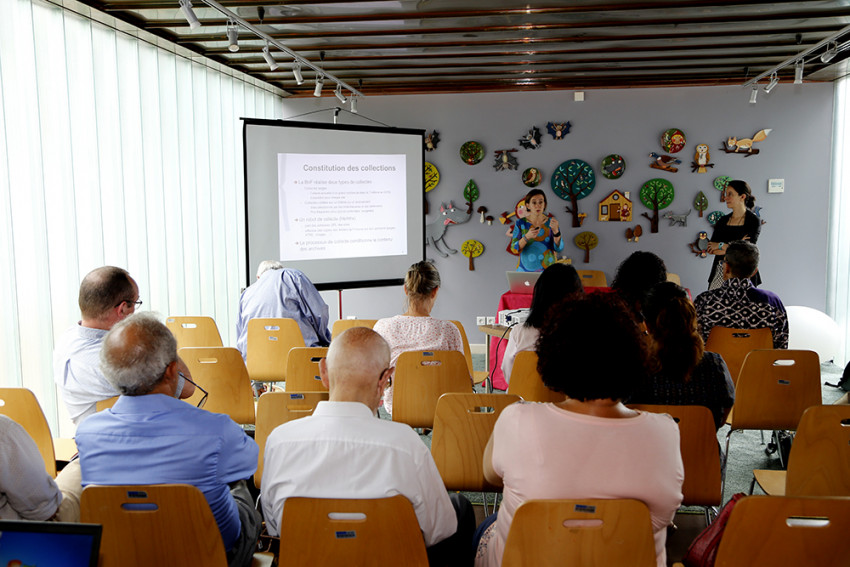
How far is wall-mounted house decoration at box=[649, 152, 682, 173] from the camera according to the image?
780cm

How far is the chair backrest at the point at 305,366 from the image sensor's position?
11.5 ft

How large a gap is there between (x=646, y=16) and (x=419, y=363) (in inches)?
141

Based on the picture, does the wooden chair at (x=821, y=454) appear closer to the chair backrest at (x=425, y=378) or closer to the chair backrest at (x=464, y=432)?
the chair backrest at (x=464, y=432)

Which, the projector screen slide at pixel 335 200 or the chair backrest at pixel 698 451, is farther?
the projector screen slide at pixel 335 200

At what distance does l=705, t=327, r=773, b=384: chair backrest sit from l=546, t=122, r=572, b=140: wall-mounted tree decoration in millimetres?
4477

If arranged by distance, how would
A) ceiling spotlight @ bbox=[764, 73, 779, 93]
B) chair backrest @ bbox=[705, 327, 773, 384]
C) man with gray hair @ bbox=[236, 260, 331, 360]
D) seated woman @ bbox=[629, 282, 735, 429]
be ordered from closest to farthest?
seated woman @ bbox=[629, 282, 735, 429]
chair backrest @ bbox=[705, 327, 773, 384]
man with gray hair @ bbox=[236, 260, 331, 360]
ceiling spotlight @ bbox=[764, 73, 779, 93]

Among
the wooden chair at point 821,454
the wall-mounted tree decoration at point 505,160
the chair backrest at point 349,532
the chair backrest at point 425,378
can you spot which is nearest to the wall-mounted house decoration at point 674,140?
the wall-mounted tree decoration at point 505,160

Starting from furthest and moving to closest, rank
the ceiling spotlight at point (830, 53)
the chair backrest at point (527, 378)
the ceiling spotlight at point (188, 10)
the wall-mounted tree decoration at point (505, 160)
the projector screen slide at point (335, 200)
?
the wall-mounted tree decoration at point (505, 160) < the projector screen slide at point (335, 200) < the ceiling spotlight at point (830, 53) < the ceiling spotlight at point (188, 10) < the chair backrest at point (527, 378)

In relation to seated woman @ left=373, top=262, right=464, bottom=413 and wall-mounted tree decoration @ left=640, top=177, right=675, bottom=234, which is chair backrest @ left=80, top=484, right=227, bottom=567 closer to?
seated woman @ left=373, top=262, right=464, bottom=413

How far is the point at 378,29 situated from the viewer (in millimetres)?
5484

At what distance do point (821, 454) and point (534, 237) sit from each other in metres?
4.99

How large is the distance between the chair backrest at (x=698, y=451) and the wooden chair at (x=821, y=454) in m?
0.23

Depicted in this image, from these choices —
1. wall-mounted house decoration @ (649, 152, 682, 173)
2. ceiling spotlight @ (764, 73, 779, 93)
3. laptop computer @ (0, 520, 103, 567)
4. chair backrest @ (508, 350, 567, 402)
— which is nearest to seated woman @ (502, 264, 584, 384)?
chair backrest @ (508, 350, 567, 402)

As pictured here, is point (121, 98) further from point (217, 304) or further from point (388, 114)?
point (388, 114)
